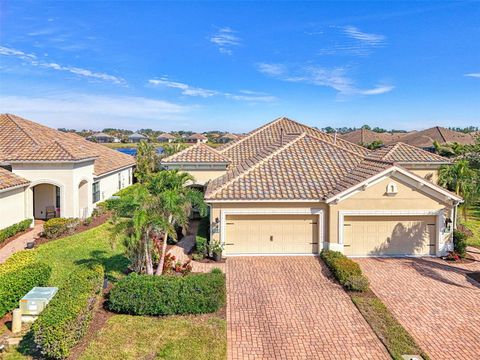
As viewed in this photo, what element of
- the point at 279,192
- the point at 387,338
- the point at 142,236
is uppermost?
the point at 279,192

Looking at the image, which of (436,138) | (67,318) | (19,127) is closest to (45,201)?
(19,127)

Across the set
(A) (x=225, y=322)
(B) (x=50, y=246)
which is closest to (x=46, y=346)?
(A) (x=225, y=322)

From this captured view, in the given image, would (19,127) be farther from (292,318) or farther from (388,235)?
(388,235)

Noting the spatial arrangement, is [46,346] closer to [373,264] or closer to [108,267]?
[108,267]

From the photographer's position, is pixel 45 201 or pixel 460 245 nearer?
pixel 460 245

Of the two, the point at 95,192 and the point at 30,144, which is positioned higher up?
the point at 30,144
